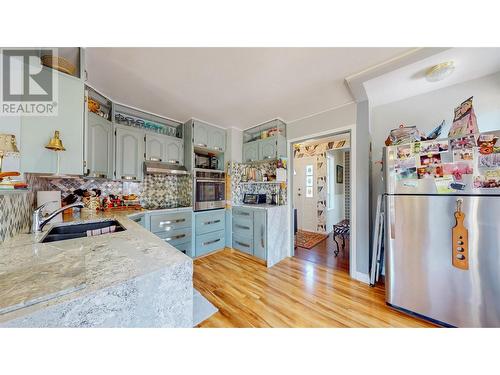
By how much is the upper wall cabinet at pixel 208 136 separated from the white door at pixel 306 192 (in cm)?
254

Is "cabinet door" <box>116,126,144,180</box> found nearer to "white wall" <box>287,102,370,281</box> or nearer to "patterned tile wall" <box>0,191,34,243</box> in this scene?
"patterned tile wall" <box>0,191,34,243</box>

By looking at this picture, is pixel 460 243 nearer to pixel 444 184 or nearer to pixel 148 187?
pixel 444 184

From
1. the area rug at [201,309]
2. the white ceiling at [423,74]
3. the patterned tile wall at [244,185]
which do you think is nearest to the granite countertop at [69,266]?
the area rug at [201,309]

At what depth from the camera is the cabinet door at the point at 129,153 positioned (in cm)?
219

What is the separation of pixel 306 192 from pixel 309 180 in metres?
0.34

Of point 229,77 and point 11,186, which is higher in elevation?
point 229,77

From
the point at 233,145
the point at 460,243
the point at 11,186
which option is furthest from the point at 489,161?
the point at 11,186

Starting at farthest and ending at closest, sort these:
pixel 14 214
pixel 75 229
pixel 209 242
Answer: pixel 209 242
pixel 75 229
pixel 14 214

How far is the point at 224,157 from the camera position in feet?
10.2

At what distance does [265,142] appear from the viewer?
2852 mm

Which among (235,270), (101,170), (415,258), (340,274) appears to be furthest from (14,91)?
(340,274)

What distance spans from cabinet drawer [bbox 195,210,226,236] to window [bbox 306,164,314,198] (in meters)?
2.61

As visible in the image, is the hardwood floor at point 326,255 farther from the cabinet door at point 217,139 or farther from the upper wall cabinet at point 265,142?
the cabinet door at point 217,139
